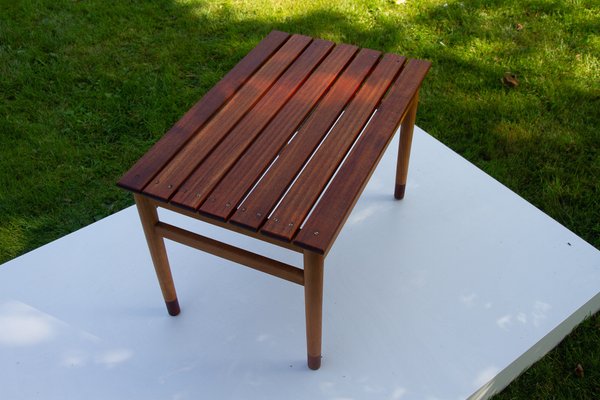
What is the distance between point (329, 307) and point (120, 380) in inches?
30.3

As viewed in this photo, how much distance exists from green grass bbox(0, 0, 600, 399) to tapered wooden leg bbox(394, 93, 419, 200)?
58 cm

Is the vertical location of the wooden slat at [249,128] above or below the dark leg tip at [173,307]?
above

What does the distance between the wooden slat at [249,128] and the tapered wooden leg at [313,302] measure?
361 millimetres

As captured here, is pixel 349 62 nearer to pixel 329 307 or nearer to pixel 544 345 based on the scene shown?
pixel 329 307

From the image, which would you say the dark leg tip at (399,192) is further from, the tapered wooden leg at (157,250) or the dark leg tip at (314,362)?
the tapered wooden leg at (157,250)

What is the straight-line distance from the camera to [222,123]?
2.01 metres

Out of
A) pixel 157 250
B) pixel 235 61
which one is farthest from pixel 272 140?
pixel 235 61

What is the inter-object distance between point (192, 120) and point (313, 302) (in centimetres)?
72

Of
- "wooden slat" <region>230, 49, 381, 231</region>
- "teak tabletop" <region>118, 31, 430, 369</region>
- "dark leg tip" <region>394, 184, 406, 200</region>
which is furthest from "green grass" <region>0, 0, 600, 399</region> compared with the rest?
"wooden slat" <region>230, 49, 381, 231</region>

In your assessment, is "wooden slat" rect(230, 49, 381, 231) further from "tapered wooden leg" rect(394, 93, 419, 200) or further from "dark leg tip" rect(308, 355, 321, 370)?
"dark leg tip" rect(308, 355, 321, 370)

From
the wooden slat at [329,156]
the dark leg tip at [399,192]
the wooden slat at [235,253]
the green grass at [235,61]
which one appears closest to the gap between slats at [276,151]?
the wooden slat at [329,156]

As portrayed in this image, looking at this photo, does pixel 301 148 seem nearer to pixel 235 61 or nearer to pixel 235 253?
pixel 235 253

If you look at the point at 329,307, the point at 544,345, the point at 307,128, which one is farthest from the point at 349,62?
the point at 544,345

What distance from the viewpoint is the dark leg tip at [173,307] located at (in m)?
2.17
